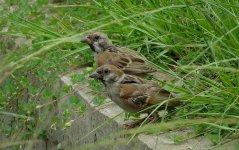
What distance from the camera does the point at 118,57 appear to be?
6.50m

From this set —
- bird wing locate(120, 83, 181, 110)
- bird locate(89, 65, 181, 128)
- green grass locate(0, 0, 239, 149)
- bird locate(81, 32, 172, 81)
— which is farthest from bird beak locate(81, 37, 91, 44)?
bird wing locate(120, 83, 181, 110)

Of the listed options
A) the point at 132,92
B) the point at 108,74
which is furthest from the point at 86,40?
the point at 132,92

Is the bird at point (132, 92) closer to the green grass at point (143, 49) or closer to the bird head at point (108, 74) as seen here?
the bird head at point (108, 74)

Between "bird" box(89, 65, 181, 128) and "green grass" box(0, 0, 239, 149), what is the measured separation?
0.13 meters

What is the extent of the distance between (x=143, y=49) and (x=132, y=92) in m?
1.44

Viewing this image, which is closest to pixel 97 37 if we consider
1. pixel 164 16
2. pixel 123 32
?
pixel 123 32

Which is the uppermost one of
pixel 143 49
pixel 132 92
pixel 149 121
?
pixel 132 92

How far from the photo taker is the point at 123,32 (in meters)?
6.86

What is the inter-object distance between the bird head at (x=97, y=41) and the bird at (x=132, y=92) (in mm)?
1184

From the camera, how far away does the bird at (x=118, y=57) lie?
20.4 feet

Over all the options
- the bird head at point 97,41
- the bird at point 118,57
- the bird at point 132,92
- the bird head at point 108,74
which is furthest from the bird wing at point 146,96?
the bird head at point 97,41

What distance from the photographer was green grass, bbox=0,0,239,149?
16.4 ft

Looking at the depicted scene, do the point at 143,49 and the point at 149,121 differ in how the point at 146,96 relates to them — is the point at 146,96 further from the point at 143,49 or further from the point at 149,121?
the point at 143,49

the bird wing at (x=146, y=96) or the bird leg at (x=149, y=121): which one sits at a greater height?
the bird wing at (x=146, y=96)
